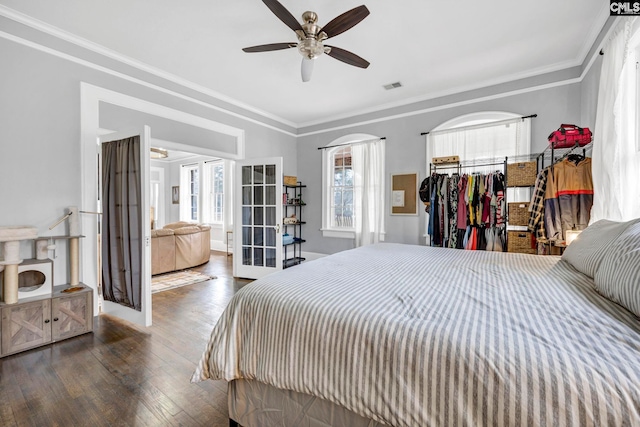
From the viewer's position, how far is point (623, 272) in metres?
1.03

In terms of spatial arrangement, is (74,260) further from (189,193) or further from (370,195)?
(189,193)

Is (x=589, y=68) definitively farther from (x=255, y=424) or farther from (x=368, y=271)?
(x=255, y=424)

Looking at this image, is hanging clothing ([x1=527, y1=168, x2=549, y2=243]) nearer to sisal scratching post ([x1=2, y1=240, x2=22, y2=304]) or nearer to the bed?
the bed

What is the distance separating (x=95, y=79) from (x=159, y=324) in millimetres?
2672

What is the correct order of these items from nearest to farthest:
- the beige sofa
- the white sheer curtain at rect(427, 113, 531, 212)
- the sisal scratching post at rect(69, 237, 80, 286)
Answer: the sisal scratching post at rect(69, 237, 80, 286)
the white sheer curtain at rect(427, 113, 531, 212)
the beige sofa

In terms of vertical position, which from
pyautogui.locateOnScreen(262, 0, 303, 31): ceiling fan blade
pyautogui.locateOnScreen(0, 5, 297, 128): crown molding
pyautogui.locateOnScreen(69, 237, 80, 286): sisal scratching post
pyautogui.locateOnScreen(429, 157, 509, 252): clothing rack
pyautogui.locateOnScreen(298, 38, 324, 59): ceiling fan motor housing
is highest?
pyautogui.locateOnScreen(0, 5, 297, 128): crown molding

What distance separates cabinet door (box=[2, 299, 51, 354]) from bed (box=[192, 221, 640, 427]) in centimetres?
197

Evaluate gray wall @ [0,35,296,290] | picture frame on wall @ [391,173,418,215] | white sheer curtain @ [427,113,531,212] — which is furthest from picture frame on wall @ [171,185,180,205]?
white sheer curtain @ [427,113,531,212]

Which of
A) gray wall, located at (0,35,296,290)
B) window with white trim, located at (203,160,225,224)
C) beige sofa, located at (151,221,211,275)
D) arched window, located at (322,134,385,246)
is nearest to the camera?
gray wall, located at (0,35,296,290)

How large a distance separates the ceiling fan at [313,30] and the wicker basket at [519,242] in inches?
102

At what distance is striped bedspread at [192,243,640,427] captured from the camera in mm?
686

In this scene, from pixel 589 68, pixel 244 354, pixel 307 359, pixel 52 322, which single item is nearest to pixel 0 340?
pixel 52 322

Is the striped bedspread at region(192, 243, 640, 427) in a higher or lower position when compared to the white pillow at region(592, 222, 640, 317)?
lower

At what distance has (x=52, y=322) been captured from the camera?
236cm
